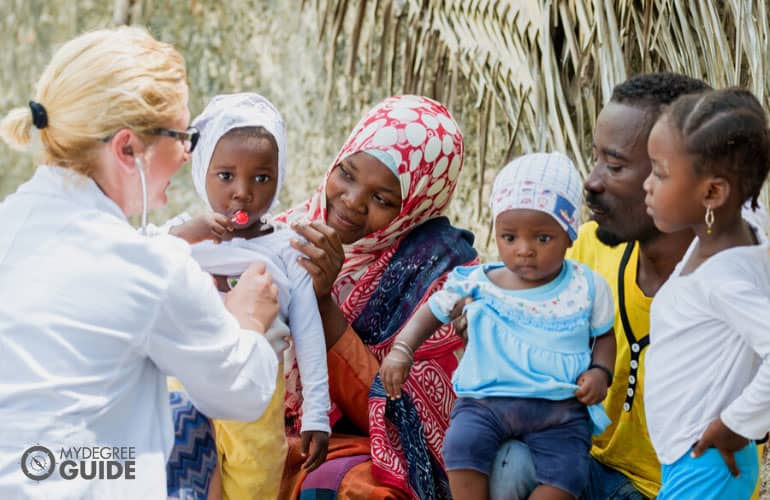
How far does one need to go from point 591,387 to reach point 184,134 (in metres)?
1.06

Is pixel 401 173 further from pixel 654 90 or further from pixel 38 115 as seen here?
pixel 38 115

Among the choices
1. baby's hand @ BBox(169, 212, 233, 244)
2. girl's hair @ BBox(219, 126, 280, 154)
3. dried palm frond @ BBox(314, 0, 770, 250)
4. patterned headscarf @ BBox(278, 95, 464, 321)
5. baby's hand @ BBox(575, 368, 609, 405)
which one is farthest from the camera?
dried palm frond @ BBox(314, 0, 770, 250)

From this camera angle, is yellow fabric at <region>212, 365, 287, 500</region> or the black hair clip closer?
the black hair clip

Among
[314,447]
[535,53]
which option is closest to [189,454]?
[314,447]

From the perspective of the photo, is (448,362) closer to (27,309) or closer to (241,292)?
(241,292)

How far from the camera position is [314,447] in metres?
2.67

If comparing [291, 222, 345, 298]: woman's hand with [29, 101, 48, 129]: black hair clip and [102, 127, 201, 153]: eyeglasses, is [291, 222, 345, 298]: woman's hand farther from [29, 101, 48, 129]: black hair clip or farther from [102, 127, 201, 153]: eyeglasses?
[29, 101, 48, 129]: black hair clip

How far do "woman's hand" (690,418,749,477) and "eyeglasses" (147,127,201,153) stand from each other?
48.4 inches

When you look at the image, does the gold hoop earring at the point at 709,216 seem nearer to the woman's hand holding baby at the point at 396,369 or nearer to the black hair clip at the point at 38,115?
the woman's hand holding baby at the point at 396,369

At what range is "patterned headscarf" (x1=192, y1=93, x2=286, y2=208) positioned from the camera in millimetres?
2756

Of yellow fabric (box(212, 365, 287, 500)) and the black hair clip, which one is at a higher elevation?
the black hair clip

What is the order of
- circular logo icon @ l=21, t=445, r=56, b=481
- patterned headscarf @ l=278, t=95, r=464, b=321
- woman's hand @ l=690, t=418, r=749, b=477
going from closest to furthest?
1. circular logo icon @ l=21, t=445, r=56, b=481
2. woman's hand @ l=690, t=418, r=749, b=477
3. patterned headscarf @ l=278, t=95, r=464, b=321

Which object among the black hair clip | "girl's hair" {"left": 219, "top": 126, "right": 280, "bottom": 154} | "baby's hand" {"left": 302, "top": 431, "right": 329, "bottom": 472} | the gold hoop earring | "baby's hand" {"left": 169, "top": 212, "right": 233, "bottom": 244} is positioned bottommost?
"baby's hand" {"left": 302, "top": 431, "right": 329, "bottom": 472}

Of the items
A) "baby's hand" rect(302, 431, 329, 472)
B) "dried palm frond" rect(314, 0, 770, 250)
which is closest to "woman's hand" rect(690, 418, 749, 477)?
"baby's hand" rect(302, 431, 329, 472)
